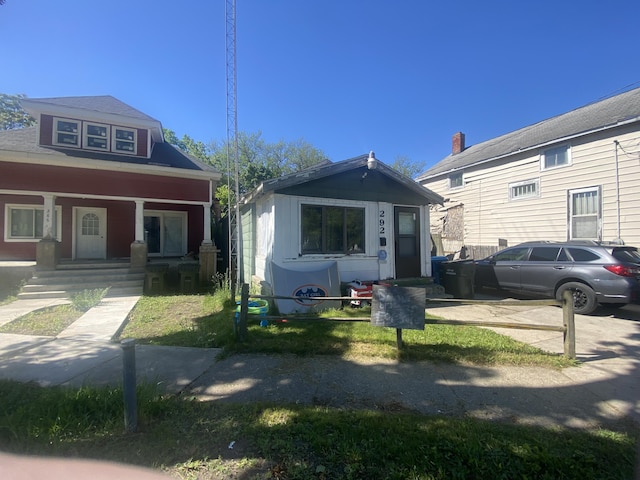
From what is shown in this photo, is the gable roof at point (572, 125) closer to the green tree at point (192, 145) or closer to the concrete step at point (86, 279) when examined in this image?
the concrete step at point (86, 279)

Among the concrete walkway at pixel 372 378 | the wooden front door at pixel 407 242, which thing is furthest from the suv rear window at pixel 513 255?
the concrete walkway at pixel 372 378

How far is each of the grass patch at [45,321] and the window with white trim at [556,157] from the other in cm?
1580

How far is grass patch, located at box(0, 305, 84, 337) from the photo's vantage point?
233 inches

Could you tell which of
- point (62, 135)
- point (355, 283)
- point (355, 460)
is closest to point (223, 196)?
point (62, 135)

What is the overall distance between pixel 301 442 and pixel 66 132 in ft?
46.6

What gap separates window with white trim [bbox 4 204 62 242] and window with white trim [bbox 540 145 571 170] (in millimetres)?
19181

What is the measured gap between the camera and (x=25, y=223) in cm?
1259

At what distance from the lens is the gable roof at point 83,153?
10688 millimetres

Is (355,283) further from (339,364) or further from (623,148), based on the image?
(623,148)

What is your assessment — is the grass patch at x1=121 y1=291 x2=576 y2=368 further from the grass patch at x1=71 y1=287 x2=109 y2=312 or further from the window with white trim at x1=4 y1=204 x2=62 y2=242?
the window with white trim at x1=4 y1=204 x2=62 y2=242

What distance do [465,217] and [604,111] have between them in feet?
21.0

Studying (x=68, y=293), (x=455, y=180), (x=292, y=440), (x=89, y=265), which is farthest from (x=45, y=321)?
(x=455, y=180)

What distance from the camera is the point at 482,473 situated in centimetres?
232

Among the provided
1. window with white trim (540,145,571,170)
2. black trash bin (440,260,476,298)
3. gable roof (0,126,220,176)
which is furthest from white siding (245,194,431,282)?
window with white trim (540,145,571,170)
